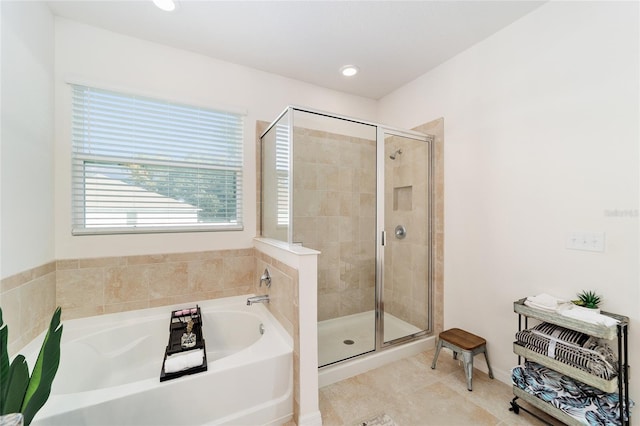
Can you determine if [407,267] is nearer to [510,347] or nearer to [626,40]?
[510,347]

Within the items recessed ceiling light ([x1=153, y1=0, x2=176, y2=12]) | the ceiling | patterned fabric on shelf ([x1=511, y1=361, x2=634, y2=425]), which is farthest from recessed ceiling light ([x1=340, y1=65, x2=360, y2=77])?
patterned fabric on shelf ([x1=511, y1=361, x2=634, y2=425])

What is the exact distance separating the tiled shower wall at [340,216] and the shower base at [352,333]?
79 mm

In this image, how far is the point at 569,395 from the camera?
142cm

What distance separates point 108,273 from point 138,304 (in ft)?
1.07

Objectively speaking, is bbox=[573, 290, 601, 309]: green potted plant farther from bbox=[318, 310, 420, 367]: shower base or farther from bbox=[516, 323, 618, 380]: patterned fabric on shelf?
bbox=[318, 310, 420, 367]: shower base

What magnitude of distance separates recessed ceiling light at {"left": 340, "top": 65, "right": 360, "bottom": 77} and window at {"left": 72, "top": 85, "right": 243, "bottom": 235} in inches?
43.2

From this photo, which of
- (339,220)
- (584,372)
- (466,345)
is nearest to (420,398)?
(466,345)

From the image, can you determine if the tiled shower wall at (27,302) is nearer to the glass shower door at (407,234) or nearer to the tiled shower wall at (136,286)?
the tiled shower wall at (136,286)

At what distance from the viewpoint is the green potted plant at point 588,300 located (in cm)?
146

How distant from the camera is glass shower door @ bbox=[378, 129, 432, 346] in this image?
96.0 inches

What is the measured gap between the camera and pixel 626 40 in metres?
1.39

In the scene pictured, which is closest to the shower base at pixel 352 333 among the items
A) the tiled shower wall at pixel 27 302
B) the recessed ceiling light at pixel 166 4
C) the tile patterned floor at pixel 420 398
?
the tile patterned floor at pixel 420 398

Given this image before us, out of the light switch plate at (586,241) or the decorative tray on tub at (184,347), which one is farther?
the light switch plate at (586,241)

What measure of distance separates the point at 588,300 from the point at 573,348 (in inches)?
11.5
